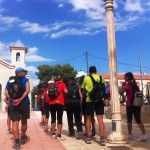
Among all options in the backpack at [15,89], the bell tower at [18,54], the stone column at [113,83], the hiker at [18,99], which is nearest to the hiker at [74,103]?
the stone column at [113,83]

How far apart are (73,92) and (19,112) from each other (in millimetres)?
2102

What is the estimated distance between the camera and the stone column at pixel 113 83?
7098 millimetres

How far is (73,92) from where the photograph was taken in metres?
8.71

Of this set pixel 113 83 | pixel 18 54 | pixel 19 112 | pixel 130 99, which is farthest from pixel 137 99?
pixel 18 54

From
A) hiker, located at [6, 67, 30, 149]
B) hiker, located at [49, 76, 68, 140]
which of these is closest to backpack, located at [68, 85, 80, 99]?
hiker, located at [49, 76, 68, 140]

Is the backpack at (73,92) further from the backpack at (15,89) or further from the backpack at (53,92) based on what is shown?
the backpack at (15,89)

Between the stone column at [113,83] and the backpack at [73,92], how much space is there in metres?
1.57

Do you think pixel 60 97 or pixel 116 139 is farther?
pixel 60 97

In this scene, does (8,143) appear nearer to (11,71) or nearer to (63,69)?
(11,71)

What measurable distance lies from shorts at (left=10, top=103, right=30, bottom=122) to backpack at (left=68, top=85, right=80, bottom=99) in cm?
184

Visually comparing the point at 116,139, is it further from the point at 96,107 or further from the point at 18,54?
the point at 18,54

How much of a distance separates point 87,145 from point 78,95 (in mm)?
1925

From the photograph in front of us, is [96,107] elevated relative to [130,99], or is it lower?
lower

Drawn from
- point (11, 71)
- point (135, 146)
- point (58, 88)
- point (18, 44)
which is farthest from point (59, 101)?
point (18, 44)
